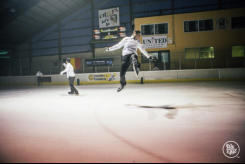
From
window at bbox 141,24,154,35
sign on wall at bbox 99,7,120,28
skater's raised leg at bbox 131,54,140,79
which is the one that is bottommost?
skater's raised leg at bbox 131,54,140,79

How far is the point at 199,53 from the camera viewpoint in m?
19.7

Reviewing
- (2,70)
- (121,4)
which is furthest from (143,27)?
(2,70)

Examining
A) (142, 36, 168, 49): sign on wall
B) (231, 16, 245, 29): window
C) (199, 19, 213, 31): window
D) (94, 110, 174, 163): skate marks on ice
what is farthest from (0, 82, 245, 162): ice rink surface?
(231, 16, 245, 29): window

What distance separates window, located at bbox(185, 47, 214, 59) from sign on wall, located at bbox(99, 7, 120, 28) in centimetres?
886

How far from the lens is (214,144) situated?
8.28ft

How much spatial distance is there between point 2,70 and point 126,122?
71.9 feet

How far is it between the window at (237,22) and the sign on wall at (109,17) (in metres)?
12.5

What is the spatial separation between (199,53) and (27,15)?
2172 centimetres

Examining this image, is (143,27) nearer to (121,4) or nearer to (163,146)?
(121,4)

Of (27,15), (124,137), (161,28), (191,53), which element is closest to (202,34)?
(191,53)

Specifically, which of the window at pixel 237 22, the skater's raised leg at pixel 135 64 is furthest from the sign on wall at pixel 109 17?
the skater's raised leg at pixel 135 64

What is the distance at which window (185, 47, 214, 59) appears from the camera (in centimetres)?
1933

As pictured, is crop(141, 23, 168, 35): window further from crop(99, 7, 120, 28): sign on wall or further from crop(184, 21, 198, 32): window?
crop(99, 7, 120, 28): sign on wall

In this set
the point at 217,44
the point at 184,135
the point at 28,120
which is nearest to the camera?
the point at 184,135
